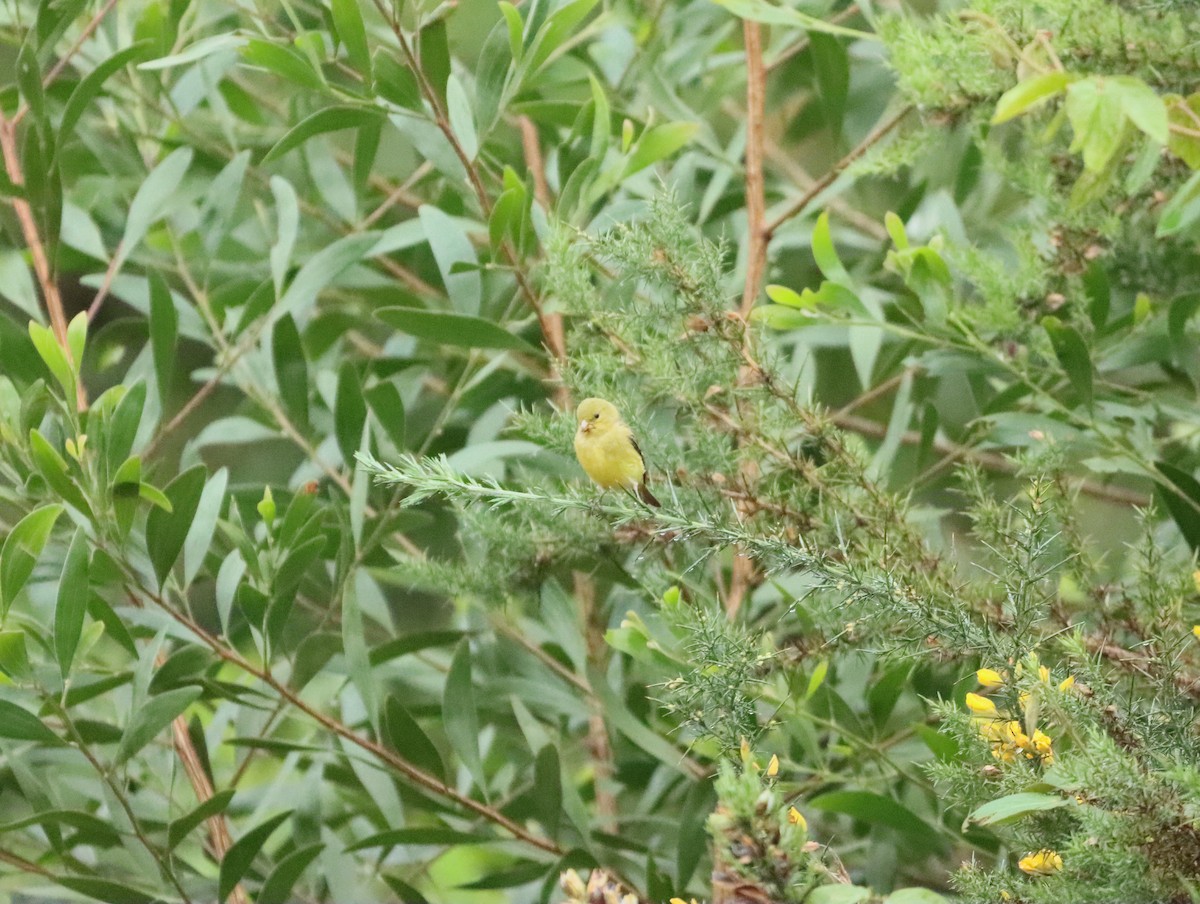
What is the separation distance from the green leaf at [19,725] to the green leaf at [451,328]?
0.34m

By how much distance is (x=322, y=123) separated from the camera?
87 cm

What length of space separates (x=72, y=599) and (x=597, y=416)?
34 centimetres

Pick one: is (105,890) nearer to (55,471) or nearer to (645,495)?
(55,471)

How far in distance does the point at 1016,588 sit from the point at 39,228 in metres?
0.84

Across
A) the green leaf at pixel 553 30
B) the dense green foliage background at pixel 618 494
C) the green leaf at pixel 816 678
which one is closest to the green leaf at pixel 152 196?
the dense green foliage background at pixel 618 494

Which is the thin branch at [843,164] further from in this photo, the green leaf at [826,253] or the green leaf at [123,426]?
the green leaf at [123,426]

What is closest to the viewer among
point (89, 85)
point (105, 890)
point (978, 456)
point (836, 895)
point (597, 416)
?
point (836, 895)

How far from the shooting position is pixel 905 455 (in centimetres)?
120

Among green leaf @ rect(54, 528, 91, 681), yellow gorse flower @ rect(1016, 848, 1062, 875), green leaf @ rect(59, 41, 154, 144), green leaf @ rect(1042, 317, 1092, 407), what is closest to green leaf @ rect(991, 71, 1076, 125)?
green leaf @ rect(1042, 317, 1092, 407)

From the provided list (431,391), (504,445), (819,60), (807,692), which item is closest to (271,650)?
(504,445)

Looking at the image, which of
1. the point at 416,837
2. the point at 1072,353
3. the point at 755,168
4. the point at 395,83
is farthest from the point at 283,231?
the point at 1072,353

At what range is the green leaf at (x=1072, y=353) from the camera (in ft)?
2.51

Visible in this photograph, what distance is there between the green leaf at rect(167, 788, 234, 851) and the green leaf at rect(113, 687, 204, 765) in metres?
0.06

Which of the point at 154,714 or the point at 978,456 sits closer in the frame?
the point at 154,714
